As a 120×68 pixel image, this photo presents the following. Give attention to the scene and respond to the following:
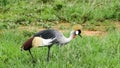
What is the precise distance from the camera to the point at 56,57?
20.1 feet

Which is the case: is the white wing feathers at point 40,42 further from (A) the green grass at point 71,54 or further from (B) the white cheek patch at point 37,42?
(A) the green grass at point 71,54

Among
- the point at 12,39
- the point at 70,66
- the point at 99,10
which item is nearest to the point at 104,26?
the point at 99,10

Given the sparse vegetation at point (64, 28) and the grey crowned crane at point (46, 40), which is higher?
the grey crowned crane at point (46, 40)

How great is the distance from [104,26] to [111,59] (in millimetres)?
2180

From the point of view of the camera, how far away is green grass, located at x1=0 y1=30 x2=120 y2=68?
19.5 feet

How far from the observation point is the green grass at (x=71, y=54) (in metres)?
5.96

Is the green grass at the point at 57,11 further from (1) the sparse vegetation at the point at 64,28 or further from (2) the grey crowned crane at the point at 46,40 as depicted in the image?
(2) the grey crowned crane at the point at 46,40

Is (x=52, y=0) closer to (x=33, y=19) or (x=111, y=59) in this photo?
(x=33, y=19)

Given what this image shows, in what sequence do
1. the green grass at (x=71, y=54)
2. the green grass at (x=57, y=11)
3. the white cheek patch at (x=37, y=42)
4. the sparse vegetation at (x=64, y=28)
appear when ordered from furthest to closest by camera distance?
1. the green grass at (x=57, y=11)
2. the sparse vegetation at (x=64, y=28)
3. the green grass at (x=71, y=54)
4. the white cheek patch at (x=37, y=42)

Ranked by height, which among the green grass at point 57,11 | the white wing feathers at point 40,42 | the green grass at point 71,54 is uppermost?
the white wing feathers at point 40,42

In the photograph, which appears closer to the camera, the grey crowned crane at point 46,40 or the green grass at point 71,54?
the grey crowned crane at point 46,40

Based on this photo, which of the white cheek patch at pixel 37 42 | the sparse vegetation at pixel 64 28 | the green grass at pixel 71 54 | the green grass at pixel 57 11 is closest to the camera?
the white cheek patch at pixel 37 42

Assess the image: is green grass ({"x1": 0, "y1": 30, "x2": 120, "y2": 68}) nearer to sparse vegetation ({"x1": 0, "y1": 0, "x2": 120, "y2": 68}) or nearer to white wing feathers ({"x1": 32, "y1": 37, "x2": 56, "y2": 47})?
sparse vegetation ({"x1": 0, "y1": 0, "x2": 120, "y2": 68})

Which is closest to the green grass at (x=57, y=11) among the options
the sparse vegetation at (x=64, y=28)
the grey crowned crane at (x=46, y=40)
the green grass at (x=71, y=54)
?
the sparse vegetation at (x=64, y=28)
